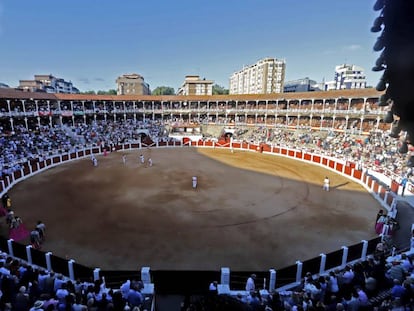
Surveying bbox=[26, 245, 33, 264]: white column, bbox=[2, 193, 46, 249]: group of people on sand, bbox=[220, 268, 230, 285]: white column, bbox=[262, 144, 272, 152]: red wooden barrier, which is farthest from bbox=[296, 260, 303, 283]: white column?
bbox=[262, 144, 272, 152]: red wooden barrier

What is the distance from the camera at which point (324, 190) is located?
18.4m

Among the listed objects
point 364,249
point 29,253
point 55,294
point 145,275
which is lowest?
point 29,253

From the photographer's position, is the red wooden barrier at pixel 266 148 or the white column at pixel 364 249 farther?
the red wooden barrier at pixel 266 148

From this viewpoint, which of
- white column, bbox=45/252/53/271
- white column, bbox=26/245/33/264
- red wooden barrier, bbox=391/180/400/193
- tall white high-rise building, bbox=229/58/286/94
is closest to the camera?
white column, bbox=45/252/53/271

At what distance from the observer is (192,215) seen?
13688 millimetres

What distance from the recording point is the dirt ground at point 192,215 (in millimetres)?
10078

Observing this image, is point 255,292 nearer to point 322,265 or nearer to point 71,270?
point 322,265

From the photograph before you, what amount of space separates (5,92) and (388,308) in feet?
130

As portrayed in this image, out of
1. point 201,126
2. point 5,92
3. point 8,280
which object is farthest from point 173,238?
point 201,126

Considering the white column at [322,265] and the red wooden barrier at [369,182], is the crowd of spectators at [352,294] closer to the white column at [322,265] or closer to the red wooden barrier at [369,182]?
the white column at [322,265]

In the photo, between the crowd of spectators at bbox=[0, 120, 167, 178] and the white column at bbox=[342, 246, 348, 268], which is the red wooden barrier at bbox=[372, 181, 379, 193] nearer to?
the white column at bbox=[342, 246, 348, 268]

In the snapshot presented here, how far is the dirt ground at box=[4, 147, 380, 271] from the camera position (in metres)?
10.1

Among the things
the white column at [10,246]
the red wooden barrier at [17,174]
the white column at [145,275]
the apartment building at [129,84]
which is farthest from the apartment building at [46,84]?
the white column at [145,275]

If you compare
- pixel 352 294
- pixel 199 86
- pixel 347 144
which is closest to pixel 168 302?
pixel 352 294
